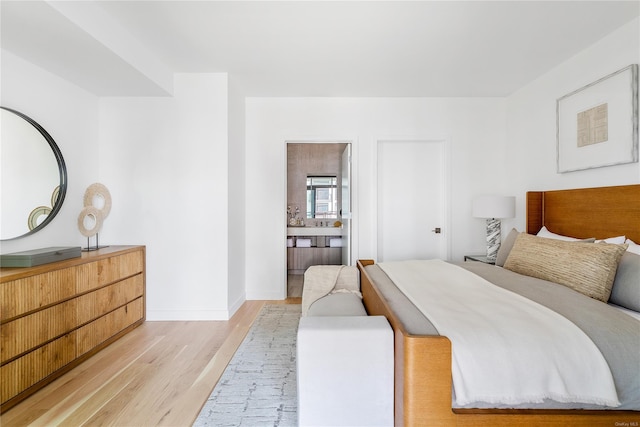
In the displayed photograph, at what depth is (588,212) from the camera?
239 centimetres

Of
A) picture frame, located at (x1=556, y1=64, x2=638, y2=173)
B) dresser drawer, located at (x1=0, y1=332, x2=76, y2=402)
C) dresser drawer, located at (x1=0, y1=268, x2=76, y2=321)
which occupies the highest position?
picture frame, located at (x1=556, y1=64, x2=638, y2=173)

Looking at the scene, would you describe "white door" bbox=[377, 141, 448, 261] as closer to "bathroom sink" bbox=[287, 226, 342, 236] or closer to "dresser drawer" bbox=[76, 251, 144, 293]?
"bathroom sink" bbox=[287, 226, 342, 236]

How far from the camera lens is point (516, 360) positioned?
1161 millimetres

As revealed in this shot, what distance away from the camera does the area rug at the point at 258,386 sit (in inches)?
63.9

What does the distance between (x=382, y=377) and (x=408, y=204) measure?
2.79 meters

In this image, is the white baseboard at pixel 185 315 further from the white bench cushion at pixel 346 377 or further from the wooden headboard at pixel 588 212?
the wooden headboard at pixel 588 212

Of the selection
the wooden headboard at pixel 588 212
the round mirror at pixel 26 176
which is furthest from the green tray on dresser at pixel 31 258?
the wooden headboard at pixel 588 212

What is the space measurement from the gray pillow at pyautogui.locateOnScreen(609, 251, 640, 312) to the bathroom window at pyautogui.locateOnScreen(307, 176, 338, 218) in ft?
13.4

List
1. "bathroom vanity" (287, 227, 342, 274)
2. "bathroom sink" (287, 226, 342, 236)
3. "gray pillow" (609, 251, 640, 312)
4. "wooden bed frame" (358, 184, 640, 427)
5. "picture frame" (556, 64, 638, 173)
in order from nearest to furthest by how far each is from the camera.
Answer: "wooden bed frame" (358, 184, 640, 427)
"gray pillow" (609, 251, 640, 312)
"picture frame" (556, 64, 638, 173)
"bathroom sink" (287, 226, 342, 236)
"bathroom vanity" (287, 227, 342, 274)

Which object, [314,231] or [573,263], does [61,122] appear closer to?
[314,231]

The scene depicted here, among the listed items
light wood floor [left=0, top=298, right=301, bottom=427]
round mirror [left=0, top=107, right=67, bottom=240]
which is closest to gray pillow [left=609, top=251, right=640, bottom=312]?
light wood floor [left=0, top=298, right=301, bottom=427]

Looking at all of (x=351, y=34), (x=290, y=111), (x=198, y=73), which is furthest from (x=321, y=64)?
(x=198, y=73)

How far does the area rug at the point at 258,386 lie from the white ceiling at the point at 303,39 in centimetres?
249

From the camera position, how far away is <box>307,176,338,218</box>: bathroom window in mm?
5477
